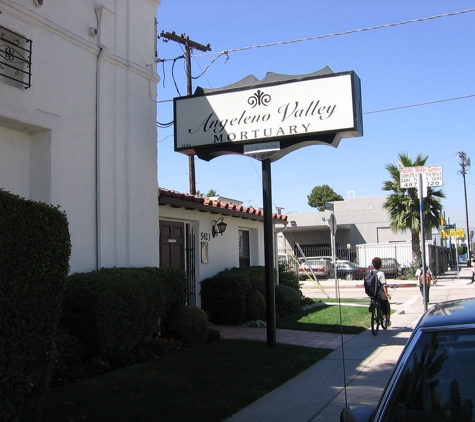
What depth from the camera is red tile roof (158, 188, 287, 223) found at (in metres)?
11.0

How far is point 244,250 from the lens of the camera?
1603cm

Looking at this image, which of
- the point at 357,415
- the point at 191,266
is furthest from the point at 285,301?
the point at 357,415

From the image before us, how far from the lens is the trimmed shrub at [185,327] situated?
946cm

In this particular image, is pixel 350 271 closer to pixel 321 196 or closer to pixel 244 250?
pixel 244 250

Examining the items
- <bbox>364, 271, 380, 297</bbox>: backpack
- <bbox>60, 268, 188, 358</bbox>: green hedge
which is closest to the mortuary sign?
<bbox>60, 268, 188, 358</bbox>: green hedge

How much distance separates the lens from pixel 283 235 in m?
43.2

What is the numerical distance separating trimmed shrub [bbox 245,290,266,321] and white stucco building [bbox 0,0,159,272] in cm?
384

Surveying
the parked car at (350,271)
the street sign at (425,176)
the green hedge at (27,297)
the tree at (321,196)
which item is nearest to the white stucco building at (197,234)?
the street sign at (425,176)

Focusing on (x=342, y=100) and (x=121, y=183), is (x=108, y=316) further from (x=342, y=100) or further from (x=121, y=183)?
(x=342, y=100)

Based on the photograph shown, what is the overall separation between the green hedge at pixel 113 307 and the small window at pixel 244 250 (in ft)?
22.0

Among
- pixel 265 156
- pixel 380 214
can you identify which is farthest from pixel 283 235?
pixel 265 156

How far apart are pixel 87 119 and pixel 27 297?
4.94m

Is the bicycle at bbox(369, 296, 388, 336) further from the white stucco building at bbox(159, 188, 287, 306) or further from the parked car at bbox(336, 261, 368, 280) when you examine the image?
the parked car at bbox(336, 261, 368, 280)

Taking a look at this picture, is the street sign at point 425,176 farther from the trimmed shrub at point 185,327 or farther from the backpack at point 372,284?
the trimmed shrub at point 185,327
